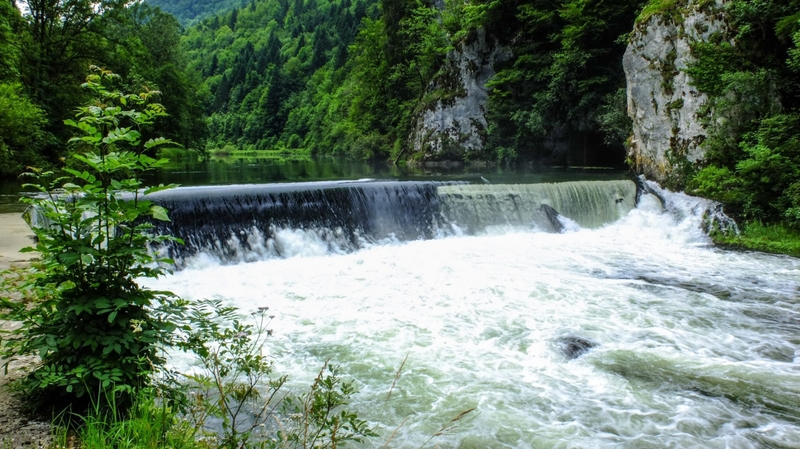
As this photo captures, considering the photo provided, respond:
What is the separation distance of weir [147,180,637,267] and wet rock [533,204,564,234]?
71mm

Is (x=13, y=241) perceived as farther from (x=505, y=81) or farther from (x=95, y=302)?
(x=505, y=81)

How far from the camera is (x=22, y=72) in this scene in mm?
18969

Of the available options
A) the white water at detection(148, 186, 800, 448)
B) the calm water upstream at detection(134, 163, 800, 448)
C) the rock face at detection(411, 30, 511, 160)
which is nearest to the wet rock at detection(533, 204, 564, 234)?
the calm water upstream at detection(134, 163, 800, 448)

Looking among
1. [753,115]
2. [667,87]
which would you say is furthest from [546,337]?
[667,87]

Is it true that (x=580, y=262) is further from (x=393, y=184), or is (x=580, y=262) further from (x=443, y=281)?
(x=393, y=184)

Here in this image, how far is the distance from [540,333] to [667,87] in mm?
10638

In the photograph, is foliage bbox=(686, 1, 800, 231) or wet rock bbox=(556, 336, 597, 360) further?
foliage bbox=(686, 1, 800, 231)

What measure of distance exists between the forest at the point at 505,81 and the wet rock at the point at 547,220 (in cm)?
330

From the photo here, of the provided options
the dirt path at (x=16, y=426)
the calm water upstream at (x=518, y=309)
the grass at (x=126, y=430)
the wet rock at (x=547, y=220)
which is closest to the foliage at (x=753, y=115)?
the calm water upstream at (x=518, y=309)

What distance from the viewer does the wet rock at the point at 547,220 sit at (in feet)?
41.2

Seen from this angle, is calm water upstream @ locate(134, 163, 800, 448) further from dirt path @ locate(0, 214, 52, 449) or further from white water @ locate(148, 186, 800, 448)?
dirt path @ locate(0, 214, 52, 449)

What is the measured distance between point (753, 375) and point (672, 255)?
18.7 ft

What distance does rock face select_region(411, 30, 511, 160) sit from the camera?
23.8m

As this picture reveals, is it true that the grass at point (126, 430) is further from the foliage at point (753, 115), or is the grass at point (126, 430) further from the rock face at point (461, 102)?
the rock face at point (461, 102)
